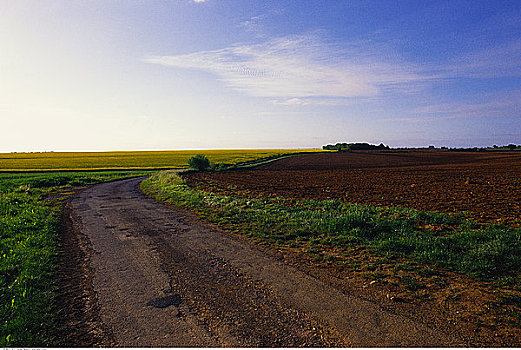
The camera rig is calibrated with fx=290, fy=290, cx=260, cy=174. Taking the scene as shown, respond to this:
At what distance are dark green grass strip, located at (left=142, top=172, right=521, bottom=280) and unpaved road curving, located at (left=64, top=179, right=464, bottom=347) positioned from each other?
2312 millimetres

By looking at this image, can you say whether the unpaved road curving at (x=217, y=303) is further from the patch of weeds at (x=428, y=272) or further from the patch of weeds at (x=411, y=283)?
the patch of weeds at (x=428, y=272)

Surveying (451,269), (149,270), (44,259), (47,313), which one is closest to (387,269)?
(451,269)

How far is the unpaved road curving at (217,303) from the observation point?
430cm

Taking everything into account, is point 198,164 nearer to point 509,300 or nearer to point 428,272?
point 428,272

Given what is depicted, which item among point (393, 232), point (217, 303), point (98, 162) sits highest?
point (98, 162)

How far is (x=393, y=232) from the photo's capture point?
9156mm

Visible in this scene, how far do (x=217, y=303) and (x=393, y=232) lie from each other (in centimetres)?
630

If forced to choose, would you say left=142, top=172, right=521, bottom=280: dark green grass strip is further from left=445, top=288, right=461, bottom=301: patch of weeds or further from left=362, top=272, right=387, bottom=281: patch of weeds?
left=362, top=272, right=387, bottom=281: patch of weeds

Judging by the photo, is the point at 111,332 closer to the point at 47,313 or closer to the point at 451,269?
the point at 47,313

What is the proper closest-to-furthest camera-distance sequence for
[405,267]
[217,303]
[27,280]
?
[217,303], [27,280], [405,267]

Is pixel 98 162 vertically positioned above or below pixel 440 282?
above

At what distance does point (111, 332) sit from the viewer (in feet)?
14.9

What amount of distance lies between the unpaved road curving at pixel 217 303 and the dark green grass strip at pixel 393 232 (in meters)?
2.31

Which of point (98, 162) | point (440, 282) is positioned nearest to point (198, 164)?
point (98, 162)
